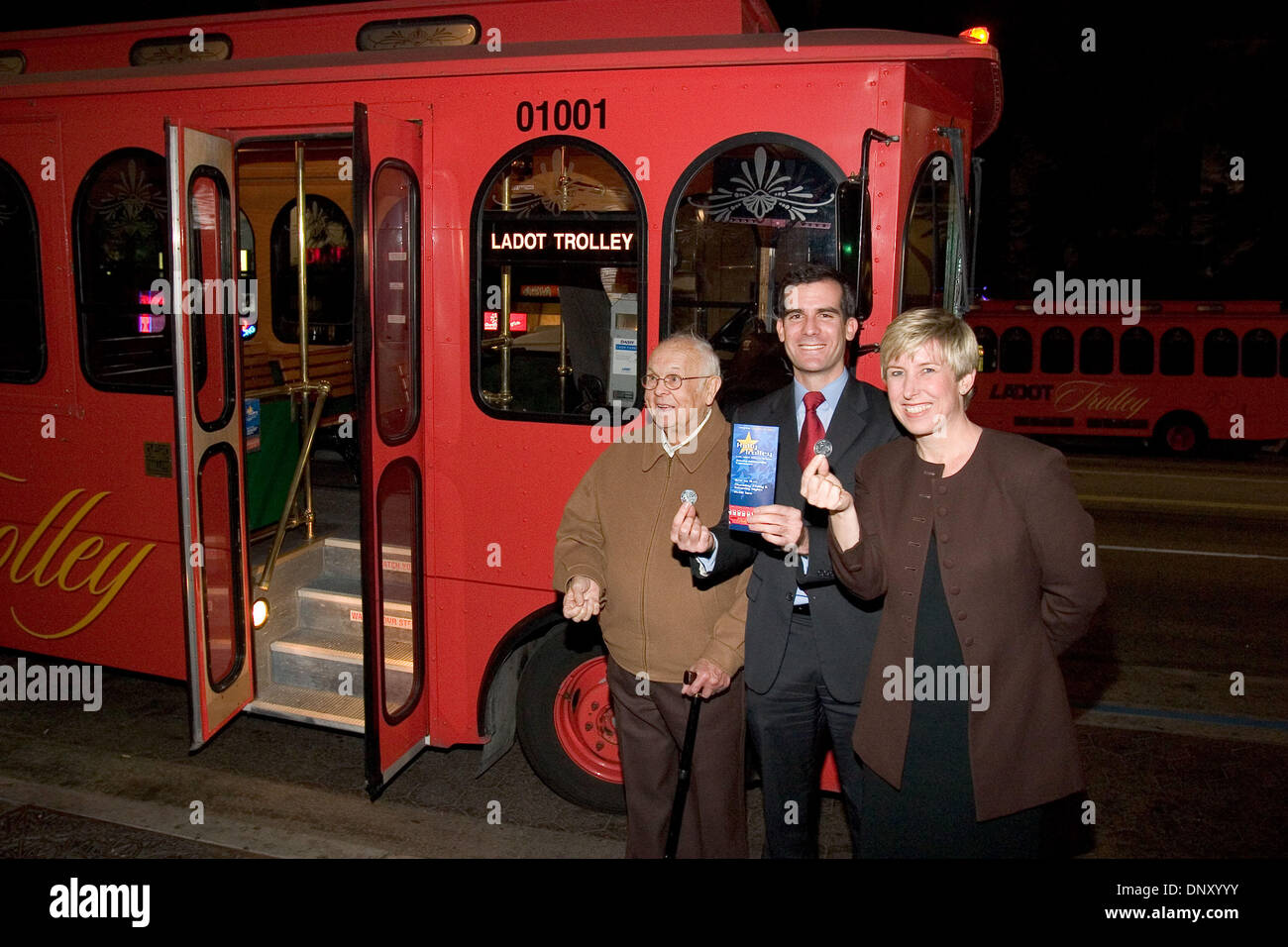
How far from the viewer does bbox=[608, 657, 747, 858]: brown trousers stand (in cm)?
330

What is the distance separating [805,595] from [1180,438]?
52.9 feet

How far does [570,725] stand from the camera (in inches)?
175

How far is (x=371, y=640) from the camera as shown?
4055 millimetres

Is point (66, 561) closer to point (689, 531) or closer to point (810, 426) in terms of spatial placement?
point (689, 531)

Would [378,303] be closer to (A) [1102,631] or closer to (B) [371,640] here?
(B) [371,640]

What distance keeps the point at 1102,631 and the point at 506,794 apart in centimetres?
475

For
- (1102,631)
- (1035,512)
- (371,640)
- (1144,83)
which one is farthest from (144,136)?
(1144,83)

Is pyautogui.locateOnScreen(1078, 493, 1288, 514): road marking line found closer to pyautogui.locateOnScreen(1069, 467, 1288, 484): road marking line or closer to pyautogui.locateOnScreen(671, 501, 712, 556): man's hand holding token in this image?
pyautogui.locateOnScreen(1069, 467, 1288, 484): road marking line

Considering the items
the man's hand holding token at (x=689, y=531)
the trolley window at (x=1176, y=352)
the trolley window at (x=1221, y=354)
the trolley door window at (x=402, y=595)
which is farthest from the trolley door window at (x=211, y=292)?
the trolley window at (x=1221, y=354)

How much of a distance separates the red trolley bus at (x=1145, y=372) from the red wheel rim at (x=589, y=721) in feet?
43.8

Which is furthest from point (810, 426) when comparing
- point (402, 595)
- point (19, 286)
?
point (19, 286)

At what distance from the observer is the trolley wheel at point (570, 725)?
14.3 ft

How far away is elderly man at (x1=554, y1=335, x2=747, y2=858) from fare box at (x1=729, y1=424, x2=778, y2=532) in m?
0.51

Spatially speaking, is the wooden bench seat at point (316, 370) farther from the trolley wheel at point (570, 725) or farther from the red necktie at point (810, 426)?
the red necktie at point (810, 426)
